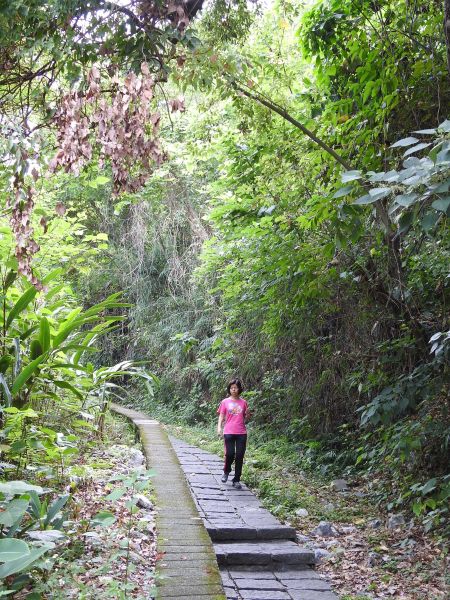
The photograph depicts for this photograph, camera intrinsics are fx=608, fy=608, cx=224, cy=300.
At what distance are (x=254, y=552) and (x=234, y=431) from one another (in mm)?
2149

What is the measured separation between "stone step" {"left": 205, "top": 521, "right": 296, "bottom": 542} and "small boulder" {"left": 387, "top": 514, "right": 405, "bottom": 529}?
3.80ft

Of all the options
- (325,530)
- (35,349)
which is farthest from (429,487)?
(35,349)

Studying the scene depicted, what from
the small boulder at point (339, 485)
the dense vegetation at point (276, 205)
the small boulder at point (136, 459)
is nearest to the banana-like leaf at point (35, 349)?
the dense vegetation at point (276, 205)

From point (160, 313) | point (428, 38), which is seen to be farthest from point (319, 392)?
point (160, 313)

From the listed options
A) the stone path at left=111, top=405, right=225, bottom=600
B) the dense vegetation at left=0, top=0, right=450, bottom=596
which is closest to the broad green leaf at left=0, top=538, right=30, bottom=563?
the dense vegetation at left=0, top=0, right=450, bottom=596

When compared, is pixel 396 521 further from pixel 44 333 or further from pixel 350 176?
pixel 350 176

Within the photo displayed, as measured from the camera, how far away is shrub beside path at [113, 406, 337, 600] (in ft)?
12.5

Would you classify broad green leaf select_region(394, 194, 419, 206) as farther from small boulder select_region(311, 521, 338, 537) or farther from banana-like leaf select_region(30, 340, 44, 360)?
small boulder select_region(311, 521, 338, 537)

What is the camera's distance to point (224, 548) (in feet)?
16.9

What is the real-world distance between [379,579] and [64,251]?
5103 millimetres

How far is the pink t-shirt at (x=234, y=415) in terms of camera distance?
284 inches

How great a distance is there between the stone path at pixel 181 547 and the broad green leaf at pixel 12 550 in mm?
1245

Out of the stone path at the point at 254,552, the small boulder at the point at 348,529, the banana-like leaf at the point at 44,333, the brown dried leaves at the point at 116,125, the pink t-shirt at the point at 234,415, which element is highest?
the brown dried leaves at the point at 116,125

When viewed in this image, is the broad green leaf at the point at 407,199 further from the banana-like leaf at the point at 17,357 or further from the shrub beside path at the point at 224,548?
the banana-like leaf at the point at 17,357
